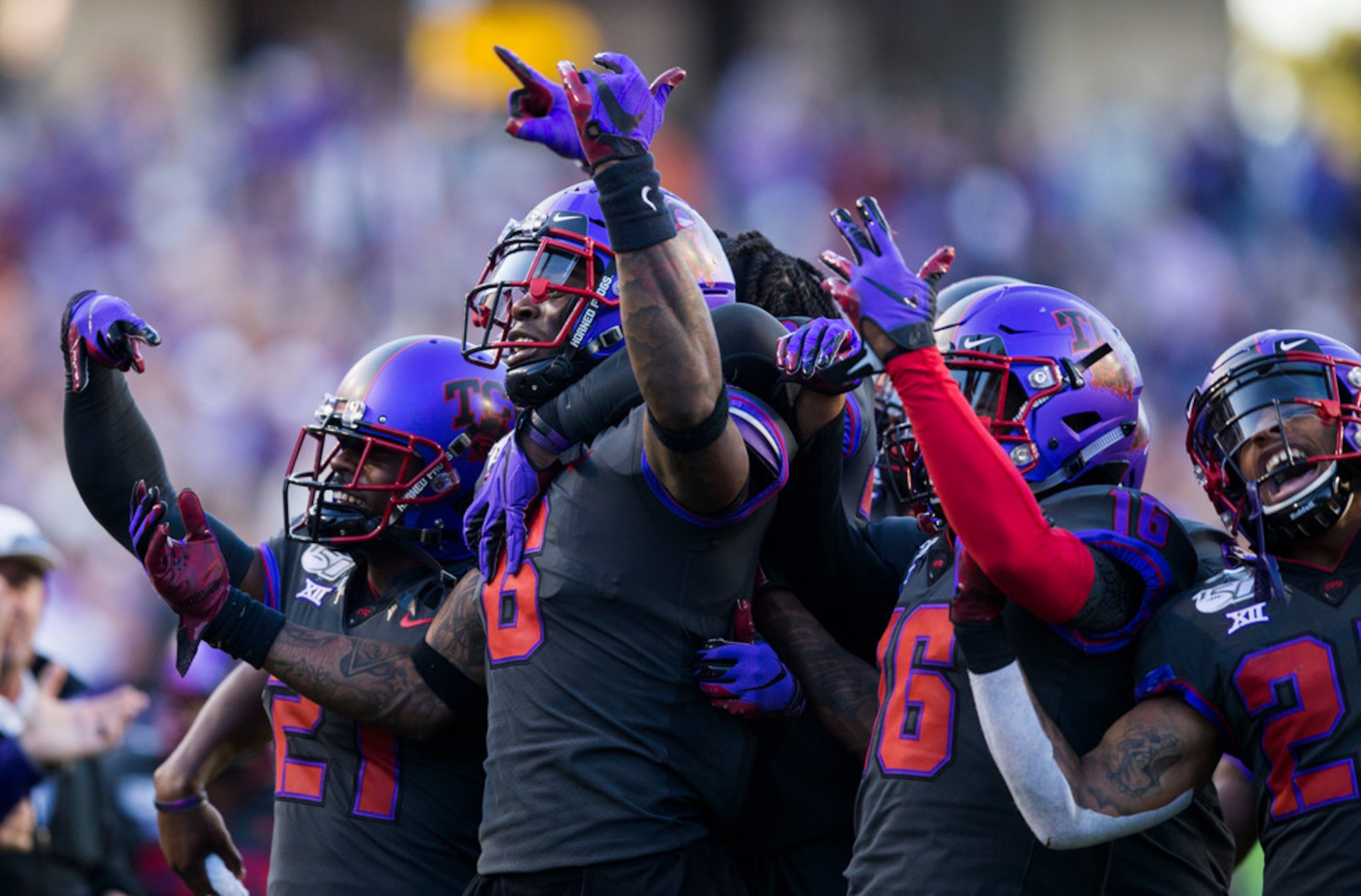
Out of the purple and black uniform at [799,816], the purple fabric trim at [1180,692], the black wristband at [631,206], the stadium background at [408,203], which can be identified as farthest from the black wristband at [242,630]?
the stadium background at [408,203]

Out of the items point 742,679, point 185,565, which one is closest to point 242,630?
point 185,565

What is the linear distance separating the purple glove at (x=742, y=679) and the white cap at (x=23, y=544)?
314cm

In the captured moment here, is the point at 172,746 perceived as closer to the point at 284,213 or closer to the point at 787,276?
the point at 787,276

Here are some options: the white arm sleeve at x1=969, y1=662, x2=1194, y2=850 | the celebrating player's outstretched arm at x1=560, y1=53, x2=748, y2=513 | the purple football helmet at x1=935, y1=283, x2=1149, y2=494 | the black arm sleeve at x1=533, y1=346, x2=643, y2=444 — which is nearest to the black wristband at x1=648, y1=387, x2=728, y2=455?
the celebrating player's outstretched arm at x1=560, y1=53, x2=748, y2=513

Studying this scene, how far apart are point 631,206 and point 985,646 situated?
3.53ft

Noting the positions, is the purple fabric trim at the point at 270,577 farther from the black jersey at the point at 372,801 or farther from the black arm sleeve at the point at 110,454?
the black jersey at the point at 372,801

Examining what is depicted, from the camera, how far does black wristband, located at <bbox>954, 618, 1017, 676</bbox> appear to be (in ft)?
10.1

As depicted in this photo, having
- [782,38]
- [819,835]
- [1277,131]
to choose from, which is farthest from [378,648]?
[782,38]

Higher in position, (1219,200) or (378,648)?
(1219,200)

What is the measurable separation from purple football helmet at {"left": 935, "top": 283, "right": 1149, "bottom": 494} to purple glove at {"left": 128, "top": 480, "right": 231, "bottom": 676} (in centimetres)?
175

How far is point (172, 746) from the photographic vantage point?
7.17m

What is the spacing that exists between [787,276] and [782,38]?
61.3ft

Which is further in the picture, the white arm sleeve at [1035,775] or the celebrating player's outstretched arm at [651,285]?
the celebrating player's outstretched arm at [651,285]

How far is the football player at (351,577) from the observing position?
409cm
